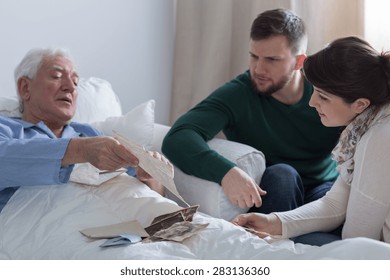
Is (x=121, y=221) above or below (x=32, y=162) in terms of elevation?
below

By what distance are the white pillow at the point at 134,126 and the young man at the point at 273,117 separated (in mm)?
150

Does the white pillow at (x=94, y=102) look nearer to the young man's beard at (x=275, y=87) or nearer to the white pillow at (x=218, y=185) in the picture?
the white pillow at (x=218, y=185)

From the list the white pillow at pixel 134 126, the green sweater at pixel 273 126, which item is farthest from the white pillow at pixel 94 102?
the green sweater at pixel 273 126

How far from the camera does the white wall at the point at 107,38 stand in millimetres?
2621

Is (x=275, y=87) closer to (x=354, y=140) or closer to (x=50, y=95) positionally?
(x=354, y=140)

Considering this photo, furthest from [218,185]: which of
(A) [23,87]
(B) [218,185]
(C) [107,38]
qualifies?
(C) [107,38]

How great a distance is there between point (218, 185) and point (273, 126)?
37 cm

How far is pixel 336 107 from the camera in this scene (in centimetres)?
181

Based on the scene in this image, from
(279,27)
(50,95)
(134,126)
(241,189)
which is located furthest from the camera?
(134,126)

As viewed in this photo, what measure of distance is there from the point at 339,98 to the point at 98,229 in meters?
0.71

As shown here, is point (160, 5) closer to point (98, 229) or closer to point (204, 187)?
point (204, 187)

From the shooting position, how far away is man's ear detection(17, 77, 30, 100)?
7.14 ft
